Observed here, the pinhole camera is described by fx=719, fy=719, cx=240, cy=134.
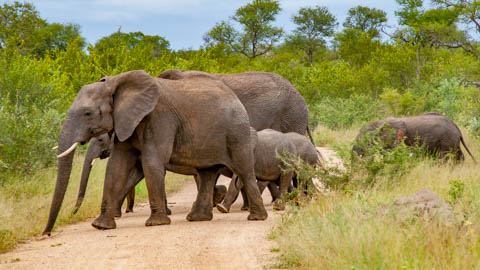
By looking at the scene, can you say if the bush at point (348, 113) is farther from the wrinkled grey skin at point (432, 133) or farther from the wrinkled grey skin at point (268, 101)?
the wrinkled grey skin at point (268, 101)

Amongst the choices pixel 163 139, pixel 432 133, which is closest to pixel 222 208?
pixel 163 139

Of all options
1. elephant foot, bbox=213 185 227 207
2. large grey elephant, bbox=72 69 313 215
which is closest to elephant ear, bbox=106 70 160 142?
elephant foot, bbox=213 185 227 207

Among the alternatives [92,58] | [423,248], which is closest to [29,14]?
[92,58]

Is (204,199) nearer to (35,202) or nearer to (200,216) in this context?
(200,216)

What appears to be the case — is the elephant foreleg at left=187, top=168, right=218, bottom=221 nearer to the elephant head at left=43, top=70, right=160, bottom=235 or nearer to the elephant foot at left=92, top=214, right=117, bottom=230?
the elephant foot at left=92, top=214, right=117, bottom=230

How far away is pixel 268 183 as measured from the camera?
11.7m

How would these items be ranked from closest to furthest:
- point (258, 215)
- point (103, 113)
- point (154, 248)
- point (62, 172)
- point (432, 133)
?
point (154, 248) < point (62, 172) < point (103, 113) < point (258, 215) < point (432, 133)

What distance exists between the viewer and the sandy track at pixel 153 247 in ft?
21.0

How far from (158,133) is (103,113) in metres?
0.72

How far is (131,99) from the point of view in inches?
350

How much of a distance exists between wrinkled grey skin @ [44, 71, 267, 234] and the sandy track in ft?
1.27

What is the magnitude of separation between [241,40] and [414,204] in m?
53.1

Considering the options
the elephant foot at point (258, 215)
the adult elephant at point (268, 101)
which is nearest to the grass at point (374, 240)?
the elephant foot at point (258, 215)

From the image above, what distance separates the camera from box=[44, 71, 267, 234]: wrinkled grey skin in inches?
343
